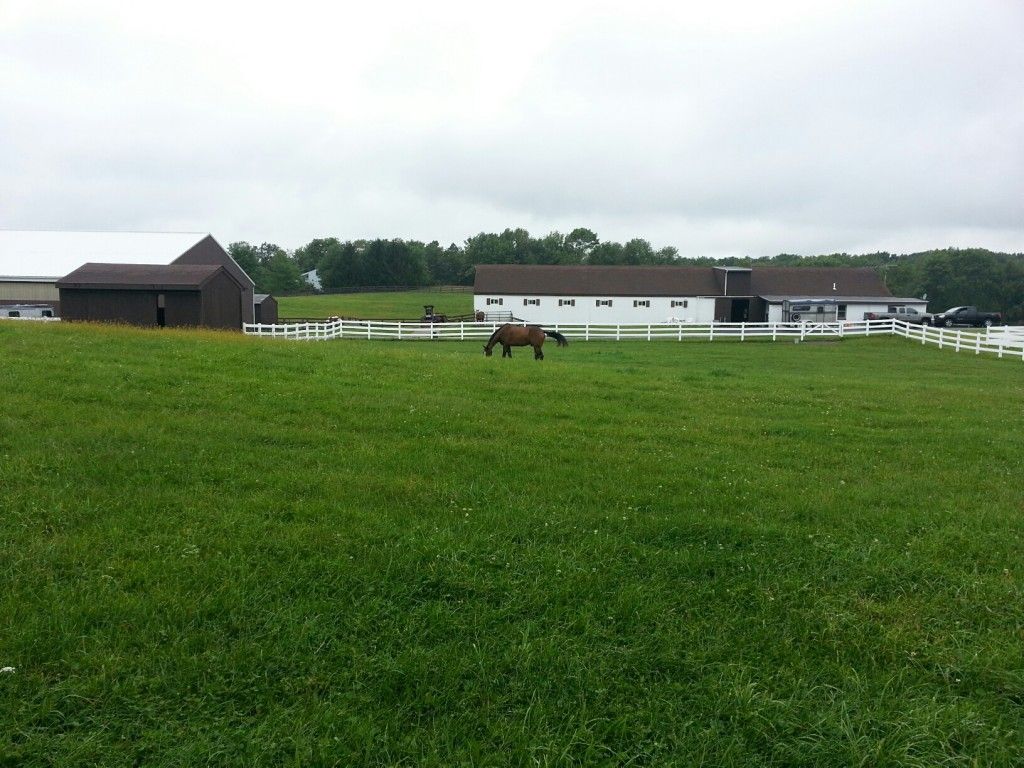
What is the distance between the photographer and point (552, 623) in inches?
159

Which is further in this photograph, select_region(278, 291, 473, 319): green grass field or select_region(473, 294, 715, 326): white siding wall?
select_region(278, 291, 473, 319): green grass field

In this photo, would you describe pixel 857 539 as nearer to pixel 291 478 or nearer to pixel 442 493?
pixel 442 493

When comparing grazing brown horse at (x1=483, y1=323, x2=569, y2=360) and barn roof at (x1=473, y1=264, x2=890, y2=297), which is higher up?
barn roof at (x1=473, y1=264, x2=890, y2=297)

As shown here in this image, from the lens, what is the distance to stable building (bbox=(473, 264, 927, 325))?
54625mm

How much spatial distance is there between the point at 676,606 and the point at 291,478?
3.43 metres

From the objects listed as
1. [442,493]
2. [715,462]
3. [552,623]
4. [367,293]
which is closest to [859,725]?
[552,623]

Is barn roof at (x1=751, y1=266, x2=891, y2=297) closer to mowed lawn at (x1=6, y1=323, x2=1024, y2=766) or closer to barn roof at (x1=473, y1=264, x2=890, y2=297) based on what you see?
barn roof at (x1=473, y1=264, x2=890, y2=297)

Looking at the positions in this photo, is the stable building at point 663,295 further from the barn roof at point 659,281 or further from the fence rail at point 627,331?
the fence rail at point 627,331

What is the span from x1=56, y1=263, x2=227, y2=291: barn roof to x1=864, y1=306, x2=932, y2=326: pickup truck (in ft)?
148

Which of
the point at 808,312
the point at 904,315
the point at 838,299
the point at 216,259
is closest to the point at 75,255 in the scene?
the point at 216,259

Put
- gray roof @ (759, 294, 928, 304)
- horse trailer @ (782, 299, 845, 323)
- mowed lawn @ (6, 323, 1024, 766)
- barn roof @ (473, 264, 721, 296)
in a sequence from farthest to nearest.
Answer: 1. barn roof @ (473, 264, 721, 296)
2. gray roof @ (759, 294, 928, 304)
3. horse trailer @ (782, 299, 845, 323)
4. mowed lawn @ (6, 323, 1024, 766)

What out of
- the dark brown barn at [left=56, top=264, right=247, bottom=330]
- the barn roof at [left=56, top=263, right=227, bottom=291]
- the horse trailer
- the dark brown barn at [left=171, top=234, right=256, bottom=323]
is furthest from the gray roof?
the dark brown barn at [left=56, top=264, right=247, bottom=330]

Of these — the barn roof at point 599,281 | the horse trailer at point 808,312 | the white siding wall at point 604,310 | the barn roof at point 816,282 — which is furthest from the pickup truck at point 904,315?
the white siding wall at point 604,310

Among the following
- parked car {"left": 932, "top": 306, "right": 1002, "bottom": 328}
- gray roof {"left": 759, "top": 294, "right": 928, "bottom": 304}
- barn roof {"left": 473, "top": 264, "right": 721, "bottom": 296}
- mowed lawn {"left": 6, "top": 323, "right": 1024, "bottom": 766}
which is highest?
barn roof {"left": 473, "top": 264, "right": 721, "bottom": 296}
